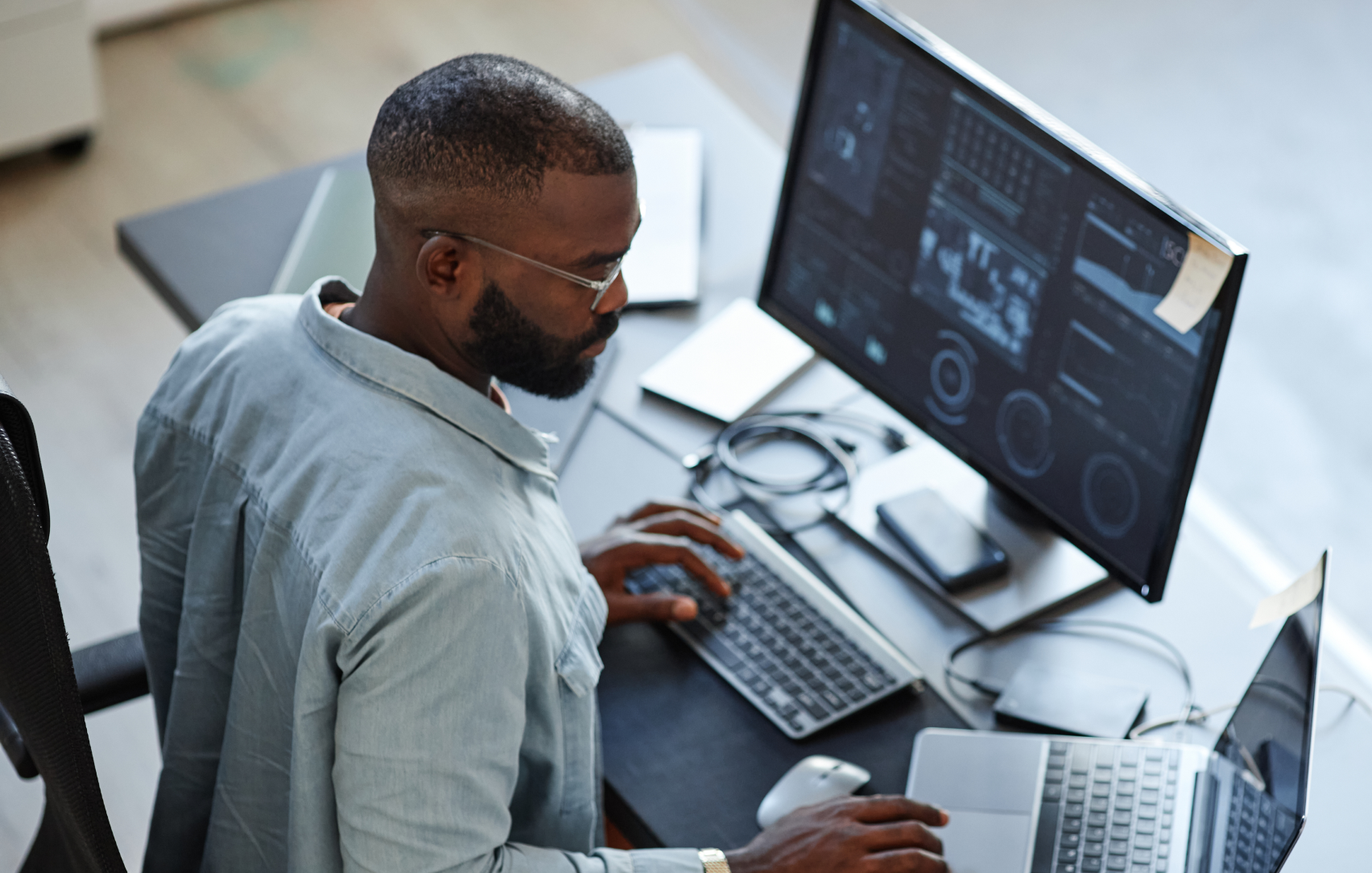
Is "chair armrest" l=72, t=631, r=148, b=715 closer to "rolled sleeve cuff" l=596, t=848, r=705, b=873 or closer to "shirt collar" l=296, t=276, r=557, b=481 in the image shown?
"shirt collar" l=296, t=276, r=557, b=481

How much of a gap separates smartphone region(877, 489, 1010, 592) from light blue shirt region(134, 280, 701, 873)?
43cm

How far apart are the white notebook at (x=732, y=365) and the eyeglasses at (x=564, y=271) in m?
0.54

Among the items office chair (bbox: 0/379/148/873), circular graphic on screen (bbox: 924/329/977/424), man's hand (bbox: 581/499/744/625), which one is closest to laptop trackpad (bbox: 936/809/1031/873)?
man's hand (bbox: 581/499/744/625)

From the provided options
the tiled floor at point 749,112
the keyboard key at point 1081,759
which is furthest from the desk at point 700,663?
the tiled floor at point 749,112

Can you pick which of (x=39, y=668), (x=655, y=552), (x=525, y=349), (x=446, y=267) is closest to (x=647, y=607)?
(x=655, y=552)

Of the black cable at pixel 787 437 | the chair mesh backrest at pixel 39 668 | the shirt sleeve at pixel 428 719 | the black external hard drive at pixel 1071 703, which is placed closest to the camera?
the chair mesh backrest at pixel 39 668

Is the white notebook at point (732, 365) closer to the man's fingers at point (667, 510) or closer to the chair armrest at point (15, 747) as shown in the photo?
the man's fingers at point (667, 510)

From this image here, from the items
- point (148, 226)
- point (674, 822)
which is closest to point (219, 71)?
point (148, 226)

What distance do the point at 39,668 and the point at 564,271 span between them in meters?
0.51

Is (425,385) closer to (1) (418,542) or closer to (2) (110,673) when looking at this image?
(1) (418,542)

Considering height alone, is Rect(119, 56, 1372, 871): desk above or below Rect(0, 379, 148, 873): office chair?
below

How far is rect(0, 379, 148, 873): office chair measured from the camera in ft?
2.97

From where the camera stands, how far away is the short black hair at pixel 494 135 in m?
1.20

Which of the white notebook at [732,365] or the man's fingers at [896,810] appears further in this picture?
the white notebook at [732,365]
